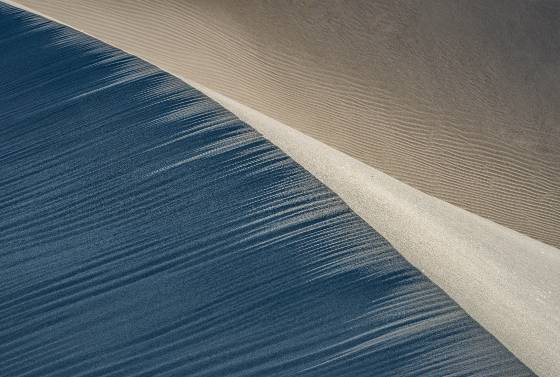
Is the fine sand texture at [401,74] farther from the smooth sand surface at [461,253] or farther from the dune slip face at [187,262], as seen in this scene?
the dune slip face at [187,262]

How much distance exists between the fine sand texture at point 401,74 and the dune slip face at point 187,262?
352 centimetres

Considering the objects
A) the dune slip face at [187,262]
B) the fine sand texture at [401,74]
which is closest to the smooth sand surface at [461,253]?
the dune slip face at [187,262]

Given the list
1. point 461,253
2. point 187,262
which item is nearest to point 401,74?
point 461,253

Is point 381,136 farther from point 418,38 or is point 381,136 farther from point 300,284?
point 300,284

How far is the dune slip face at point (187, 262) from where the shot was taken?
4961mm

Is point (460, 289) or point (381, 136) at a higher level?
point (381, 136)

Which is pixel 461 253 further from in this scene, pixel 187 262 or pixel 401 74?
pixel 401 74

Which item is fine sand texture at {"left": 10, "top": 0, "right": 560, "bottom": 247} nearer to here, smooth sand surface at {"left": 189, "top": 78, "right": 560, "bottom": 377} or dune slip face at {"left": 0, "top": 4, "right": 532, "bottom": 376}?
smooth sand surface at {"left": 189, "top": 78, "right": 560, "bottom": 377}

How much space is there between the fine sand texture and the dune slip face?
352cm

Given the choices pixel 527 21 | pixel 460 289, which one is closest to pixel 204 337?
pixel 460 289

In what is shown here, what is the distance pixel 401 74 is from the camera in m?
11.1

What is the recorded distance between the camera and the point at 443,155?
1002 centimetres

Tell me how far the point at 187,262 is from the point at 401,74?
637 cm

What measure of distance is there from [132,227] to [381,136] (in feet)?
16.5
